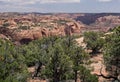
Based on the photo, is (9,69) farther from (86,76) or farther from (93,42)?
(93,42)

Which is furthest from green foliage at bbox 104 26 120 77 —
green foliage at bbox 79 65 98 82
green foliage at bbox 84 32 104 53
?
green foliage at bbox 84 32 104 53

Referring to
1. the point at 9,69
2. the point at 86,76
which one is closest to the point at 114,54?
the point at 86,76

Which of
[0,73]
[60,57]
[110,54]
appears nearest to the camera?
[0,73]

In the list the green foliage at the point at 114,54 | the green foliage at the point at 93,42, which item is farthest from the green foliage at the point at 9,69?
the green foliage at the point at 93,42

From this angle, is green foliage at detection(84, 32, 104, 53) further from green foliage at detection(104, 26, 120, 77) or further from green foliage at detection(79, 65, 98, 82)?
green foliage at detection(104, 26, 120, 77)

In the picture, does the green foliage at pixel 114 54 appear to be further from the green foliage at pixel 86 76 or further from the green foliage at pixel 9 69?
the green foliage at pixel 9 69

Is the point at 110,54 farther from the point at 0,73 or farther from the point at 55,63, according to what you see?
the point at 0,73

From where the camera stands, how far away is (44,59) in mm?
74750

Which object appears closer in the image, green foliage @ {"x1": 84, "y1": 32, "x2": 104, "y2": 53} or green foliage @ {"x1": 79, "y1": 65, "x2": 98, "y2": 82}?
green foliage @ {"x1": 79, "y1": 65, "x2": 98, "y2": 82}

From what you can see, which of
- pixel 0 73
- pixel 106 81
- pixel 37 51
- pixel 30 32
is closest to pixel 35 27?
pixel 30 32

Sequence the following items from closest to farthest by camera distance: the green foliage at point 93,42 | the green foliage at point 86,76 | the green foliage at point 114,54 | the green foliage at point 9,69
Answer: the green foliage at point 9,69
the green foliage at point 114,54
the green foliage at point 86,76
the green foliage at point 93,42

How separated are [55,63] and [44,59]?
13.7m

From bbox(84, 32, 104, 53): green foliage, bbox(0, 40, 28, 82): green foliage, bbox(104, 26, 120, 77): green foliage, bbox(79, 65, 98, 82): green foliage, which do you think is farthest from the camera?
bbox(84, 32, 104, 53): green foliage

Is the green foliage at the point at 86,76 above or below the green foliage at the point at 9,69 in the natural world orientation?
below
